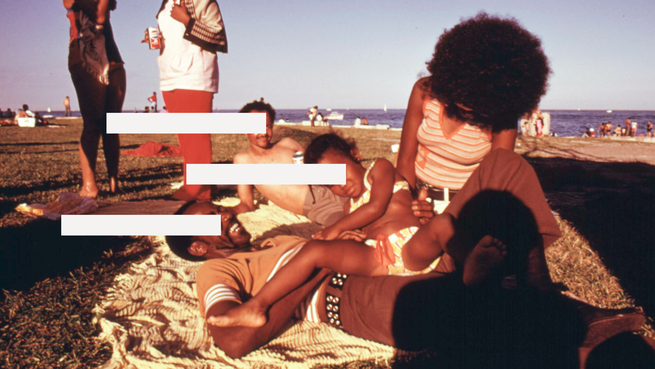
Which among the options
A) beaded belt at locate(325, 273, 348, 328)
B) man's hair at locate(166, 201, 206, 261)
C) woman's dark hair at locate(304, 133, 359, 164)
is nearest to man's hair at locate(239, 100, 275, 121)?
woman's dark hair at locate(304, 133, 359, 164)

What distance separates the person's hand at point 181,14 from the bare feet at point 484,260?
363 centimetres

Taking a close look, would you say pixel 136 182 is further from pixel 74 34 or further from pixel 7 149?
pixel 7 149

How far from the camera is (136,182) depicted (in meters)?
5.75

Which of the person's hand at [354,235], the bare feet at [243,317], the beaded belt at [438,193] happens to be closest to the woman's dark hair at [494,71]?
the beaded belt at [438,193]

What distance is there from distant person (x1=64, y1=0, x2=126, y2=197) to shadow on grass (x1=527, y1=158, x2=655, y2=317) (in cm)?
490

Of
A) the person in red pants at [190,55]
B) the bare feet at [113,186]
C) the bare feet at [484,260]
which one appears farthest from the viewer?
the bare feet at [113,186]

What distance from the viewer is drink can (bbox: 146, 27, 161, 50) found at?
13.7 ft

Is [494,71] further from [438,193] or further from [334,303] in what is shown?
[334,303]

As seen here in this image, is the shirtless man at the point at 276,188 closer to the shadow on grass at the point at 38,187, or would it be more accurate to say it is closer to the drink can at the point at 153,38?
the drink can at the point at 153,38

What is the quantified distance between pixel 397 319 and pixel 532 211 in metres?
0.77

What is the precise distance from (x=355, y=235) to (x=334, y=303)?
41 centimetres

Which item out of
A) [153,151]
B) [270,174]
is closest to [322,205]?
[270,174]

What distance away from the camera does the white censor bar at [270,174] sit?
102 inches

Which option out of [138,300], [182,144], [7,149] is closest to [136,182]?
[182,144]
